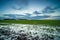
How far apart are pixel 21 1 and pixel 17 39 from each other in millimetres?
882

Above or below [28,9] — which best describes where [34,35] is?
below

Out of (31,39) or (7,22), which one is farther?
(7,22)

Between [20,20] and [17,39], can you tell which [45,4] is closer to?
[20,20]

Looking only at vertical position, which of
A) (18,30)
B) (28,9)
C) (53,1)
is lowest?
(18,30)

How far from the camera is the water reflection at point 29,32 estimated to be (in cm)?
192

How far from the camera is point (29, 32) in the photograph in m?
1.96

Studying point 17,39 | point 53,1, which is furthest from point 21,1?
point 17,39

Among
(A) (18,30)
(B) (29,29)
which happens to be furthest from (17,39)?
(B) (29,29)

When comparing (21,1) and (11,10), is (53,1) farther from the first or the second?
(11,10)

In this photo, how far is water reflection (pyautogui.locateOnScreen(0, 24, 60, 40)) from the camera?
1921 millimetres

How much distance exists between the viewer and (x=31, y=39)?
6.29 ft

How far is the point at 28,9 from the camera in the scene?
202cm

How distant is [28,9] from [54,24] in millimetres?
684

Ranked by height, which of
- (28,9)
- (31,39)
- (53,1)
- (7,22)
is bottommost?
(31,39)
